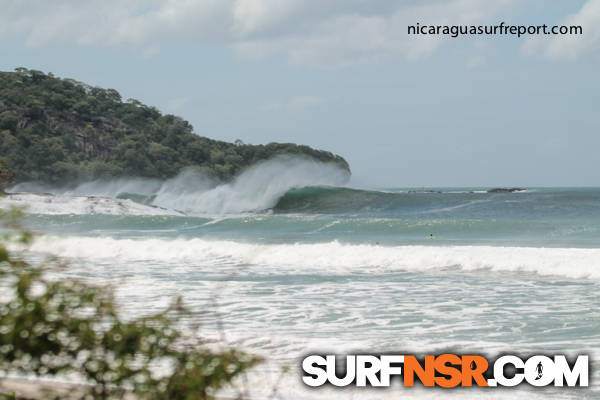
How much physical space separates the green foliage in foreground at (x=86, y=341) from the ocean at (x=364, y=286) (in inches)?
7.5

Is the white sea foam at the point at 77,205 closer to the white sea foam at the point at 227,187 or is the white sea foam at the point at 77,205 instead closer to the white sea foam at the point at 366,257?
the white sea foam at the point at 227,187

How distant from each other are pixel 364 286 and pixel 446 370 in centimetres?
488

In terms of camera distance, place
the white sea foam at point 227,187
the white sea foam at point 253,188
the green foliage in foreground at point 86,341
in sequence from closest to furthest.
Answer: the green foliage in foreground at point 86,341 < the white sea foam at point 253,188 < the white sea foam at point 227,187

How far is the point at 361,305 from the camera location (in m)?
7.76

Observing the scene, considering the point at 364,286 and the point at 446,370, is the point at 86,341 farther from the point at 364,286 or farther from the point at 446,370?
the point at 364,286

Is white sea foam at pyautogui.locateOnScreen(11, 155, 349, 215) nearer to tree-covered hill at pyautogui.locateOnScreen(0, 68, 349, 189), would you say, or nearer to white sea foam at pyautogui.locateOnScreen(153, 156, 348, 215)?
white sea foam at pyautogui.locateOnScreen(153, 156, 348, 215)

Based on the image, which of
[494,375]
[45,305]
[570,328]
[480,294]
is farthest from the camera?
[480,294]

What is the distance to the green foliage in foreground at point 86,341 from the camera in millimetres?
2053

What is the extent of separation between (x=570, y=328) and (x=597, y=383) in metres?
1.86

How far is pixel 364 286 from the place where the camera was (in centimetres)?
958

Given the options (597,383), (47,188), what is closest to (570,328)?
(597,383)

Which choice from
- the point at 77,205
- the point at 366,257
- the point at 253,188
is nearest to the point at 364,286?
the point at 366,257

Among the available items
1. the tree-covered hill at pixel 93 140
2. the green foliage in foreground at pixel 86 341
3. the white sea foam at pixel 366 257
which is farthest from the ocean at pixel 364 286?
the tree-covered hill at pixel 93 140

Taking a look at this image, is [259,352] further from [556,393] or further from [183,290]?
[183,290]
